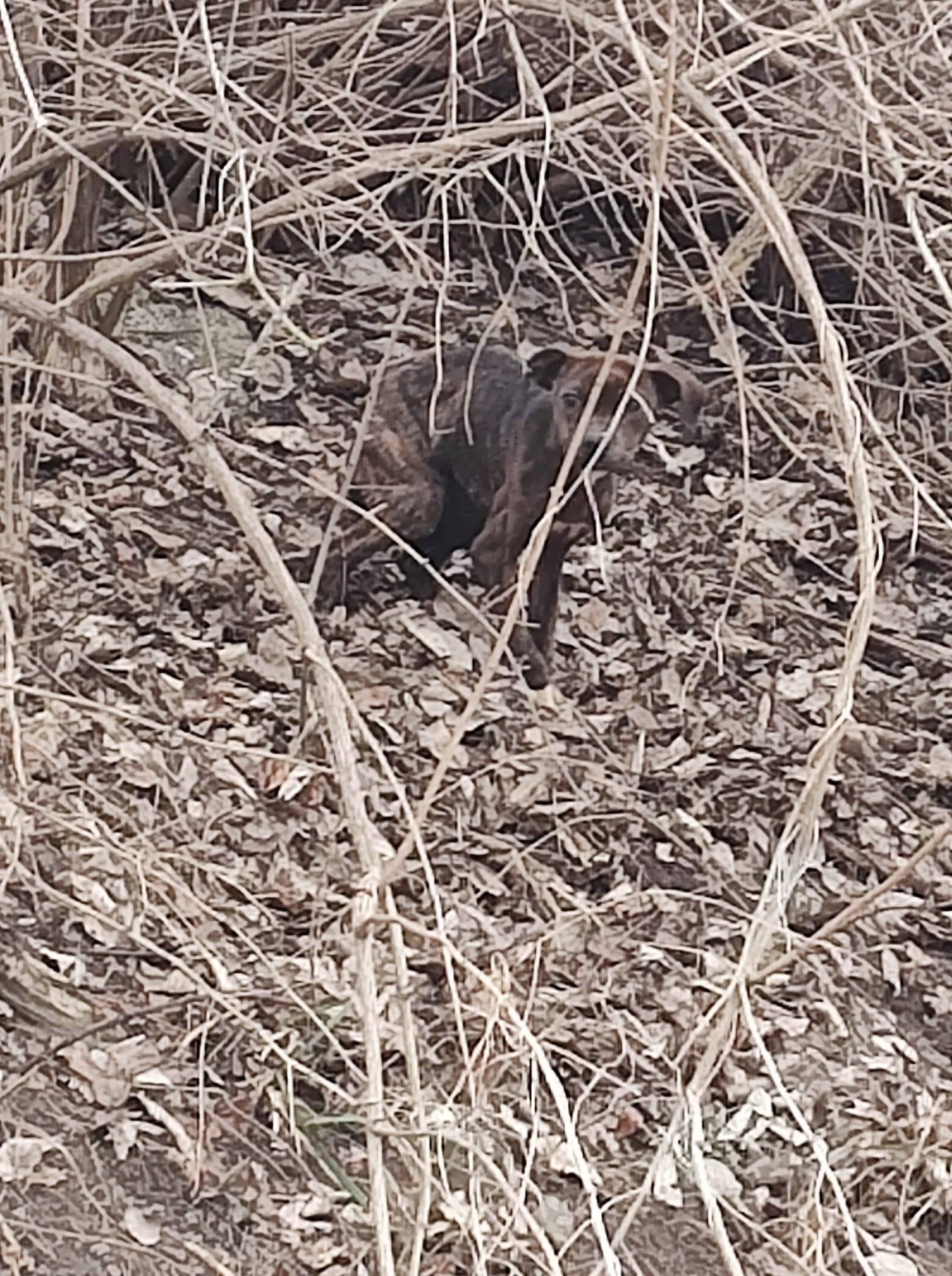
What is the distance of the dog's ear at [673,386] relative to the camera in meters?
4.94

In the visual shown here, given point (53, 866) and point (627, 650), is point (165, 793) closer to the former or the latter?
point (53, 866)

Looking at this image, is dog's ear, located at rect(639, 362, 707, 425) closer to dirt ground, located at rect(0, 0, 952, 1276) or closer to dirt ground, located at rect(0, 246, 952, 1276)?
dirt ground, located at rect(0, 0, 952, 1276)

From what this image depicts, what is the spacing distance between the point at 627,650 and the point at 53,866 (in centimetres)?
218

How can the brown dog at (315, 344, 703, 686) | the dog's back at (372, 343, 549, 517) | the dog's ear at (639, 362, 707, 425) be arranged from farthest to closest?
1. the dog's back at (372, 343, 549, 517)
2. the brown dog at (315, 344, 703, 686)
3. the dog's ear at (639, 362, 707, 425)

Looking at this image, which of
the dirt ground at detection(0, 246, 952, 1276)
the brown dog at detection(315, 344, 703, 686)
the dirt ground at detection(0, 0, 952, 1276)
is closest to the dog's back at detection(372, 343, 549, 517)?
the brown dog at detection(315, 344, 703, 686)

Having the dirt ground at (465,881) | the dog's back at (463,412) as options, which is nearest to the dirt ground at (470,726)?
the dirt ground at (465,881)

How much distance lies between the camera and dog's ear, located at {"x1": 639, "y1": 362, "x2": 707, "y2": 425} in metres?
4.94

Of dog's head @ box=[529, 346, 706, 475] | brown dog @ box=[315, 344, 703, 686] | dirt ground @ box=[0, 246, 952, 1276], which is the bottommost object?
dirt ground @ box=[0, 246, 952, 1276]

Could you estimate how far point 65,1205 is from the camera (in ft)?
12.2

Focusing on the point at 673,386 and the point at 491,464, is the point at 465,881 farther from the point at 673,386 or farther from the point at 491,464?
the point at 673,386

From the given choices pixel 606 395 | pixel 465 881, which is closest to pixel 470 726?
pixel 465 881

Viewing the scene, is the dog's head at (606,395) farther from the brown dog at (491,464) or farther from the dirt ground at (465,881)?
the dirt ground at (465,881)

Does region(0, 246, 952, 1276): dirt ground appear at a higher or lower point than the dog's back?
lower

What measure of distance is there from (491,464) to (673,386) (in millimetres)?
598
